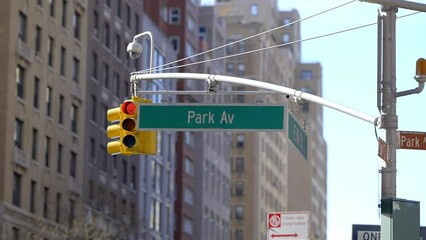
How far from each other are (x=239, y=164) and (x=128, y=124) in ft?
451

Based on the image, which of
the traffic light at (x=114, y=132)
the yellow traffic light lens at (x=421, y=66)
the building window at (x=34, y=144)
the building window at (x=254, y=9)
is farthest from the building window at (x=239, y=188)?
the yellow traffic light lens at (x=421, y=66)

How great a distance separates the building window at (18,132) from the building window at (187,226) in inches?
1688

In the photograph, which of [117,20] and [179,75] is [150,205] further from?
[179,75]

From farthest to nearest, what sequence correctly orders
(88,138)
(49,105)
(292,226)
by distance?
(88,138), (49,105), (292,226)

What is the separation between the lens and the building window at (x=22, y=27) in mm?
70688

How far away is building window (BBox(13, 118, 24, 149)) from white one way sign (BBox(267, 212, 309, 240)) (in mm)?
47122

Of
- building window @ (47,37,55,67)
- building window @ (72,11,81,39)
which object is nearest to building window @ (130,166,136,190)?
building window @ (72,11,81,39)

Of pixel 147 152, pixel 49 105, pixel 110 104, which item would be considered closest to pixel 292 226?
pixel 147 152

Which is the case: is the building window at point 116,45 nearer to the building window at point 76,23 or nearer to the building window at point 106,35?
the building window at point 106,35

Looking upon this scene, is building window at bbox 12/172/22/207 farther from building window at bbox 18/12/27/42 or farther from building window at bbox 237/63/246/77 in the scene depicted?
building window at bbox 237/63/246/77

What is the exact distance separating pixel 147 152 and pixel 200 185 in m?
93.7

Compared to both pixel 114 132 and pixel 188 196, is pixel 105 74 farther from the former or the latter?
pixel 114 132

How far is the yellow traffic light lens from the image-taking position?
2150 centimetres

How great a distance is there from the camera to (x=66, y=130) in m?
78.0
